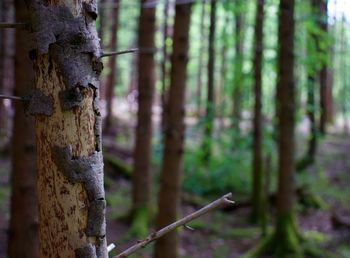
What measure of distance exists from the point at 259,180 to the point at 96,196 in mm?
9804

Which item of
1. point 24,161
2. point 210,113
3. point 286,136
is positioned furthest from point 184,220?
point 210,113

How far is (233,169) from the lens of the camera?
43.4 ft

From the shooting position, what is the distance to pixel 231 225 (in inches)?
438

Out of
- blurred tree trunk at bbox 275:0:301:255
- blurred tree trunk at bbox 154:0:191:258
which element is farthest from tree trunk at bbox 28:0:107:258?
blurred tree trunk at bbox 275:0:301:255

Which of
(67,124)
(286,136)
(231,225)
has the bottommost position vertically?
(231,225)

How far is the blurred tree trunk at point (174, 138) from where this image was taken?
697cm

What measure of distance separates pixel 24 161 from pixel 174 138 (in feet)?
7.21

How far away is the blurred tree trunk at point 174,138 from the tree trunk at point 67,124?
16.8 feet

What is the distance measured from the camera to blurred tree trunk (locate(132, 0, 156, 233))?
9852 mm

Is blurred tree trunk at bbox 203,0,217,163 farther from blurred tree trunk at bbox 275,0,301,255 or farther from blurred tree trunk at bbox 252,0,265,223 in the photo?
blurred tree trunk at bbox 275,0,301,255

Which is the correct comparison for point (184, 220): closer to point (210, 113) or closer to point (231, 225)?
point (231, 225)

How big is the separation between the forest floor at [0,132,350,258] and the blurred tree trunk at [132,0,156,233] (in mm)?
459

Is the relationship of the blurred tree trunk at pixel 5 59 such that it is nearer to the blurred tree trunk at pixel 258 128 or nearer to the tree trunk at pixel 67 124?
the blurred tree trunk at pixel 258 128

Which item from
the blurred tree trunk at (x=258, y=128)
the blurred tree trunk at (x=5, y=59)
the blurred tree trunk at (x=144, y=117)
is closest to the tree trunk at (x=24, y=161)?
the blurred tree trunk at (x=5, y=59)
